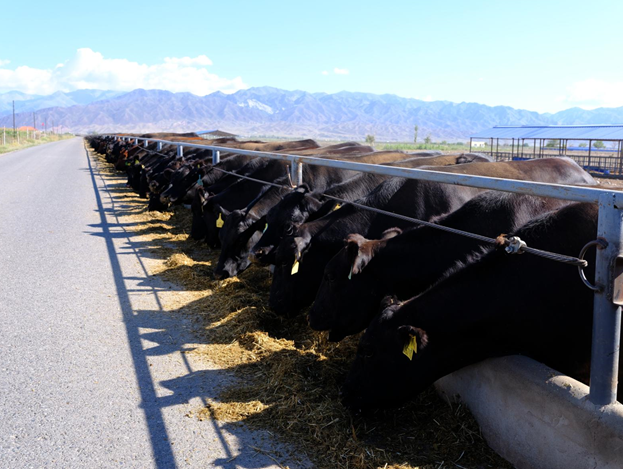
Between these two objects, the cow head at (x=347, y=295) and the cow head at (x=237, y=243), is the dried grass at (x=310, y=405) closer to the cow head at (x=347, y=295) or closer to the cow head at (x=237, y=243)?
the cow head at (x=347, y=295)

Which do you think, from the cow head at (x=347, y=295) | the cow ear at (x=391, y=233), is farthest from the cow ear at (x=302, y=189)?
the cow head at (x=347, y=295)

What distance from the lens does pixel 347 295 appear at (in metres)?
4.69

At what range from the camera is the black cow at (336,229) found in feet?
18.8

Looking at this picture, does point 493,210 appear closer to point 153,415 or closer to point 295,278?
point 295,278

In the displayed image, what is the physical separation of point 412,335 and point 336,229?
2.56 metres

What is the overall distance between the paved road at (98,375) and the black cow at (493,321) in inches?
34.6

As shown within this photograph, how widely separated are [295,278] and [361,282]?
1336mm

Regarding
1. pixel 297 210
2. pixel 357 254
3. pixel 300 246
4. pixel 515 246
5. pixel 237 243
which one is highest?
pixel 515 246

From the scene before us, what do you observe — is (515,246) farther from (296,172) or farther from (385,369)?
(296,172)

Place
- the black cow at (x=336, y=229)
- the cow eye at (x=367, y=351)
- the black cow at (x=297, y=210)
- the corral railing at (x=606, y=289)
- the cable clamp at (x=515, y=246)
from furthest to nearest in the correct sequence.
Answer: the black cow at (x=297, y=210), the black cow at (x=336, y=229), the cow eye at (x=367, y=351), the cable clamp at (x=515, y=246), the corral railing at (x=606, y=289)

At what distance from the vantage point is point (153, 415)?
12.5 feet

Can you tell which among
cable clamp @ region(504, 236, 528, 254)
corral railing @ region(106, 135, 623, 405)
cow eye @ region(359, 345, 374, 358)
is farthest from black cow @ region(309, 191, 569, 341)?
corral railing @ region(106, 135, 623, 405)

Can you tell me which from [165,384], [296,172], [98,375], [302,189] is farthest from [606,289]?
[296,172]

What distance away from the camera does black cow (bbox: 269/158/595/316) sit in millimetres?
5723
